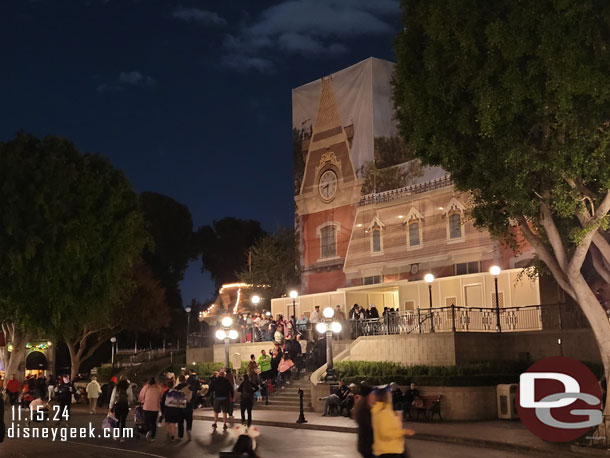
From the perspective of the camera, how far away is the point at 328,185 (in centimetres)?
4591

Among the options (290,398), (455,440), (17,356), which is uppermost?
(17,356)

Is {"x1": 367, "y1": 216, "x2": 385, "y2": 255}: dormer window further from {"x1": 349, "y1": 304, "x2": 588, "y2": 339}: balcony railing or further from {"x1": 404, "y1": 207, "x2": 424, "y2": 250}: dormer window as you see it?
{"x1": 349, "y1": 304, "x2": 588, "y2": 339}: balcony railing

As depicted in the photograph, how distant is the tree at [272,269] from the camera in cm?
5238

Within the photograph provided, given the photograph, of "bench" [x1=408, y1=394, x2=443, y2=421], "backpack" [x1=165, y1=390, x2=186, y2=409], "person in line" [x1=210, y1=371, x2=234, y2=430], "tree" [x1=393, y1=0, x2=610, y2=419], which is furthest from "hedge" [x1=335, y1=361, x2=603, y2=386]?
"backpack" [x1=165, y1=390, x2=186, y2=409]

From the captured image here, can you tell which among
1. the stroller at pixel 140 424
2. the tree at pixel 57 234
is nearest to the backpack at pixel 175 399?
the stroller at pixel 140 424

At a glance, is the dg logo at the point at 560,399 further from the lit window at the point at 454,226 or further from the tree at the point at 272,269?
the tree at the point at 272,269

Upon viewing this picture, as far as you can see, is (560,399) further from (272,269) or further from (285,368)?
(272,269)

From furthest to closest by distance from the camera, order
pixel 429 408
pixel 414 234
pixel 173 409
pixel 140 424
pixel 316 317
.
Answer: pixel 414 234
pixel 316 317
pixel 429 408
pixel 140 424
pixel 173 409

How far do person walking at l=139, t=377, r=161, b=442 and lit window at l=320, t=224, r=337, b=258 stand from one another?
2564 centimetres

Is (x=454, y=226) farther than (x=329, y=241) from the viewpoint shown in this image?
No

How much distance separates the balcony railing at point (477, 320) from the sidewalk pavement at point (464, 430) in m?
6.01

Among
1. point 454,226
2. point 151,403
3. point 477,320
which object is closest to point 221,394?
point 151,403

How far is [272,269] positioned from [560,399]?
119ft

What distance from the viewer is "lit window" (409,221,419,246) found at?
130 ft
